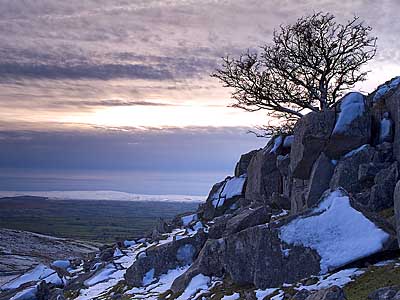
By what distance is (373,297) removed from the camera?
1597 centimetres

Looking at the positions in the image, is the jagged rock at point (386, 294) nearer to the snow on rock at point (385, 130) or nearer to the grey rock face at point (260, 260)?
the grey rock face at point (260, 260)

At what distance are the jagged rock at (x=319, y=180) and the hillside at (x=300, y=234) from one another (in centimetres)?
6

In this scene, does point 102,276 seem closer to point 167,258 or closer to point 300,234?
point 167,258

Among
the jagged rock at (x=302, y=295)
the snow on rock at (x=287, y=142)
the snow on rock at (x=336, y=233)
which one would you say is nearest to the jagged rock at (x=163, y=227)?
the snow on rock at (x=287, y=142)

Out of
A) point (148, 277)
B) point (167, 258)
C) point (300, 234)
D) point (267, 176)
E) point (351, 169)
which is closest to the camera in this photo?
point (300, 234)

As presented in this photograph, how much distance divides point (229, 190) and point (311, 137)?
1689cm

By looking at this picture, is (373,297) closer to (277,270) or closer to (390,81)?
(277,270)

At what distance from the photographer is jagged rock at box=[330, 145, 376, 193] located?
90.1ft

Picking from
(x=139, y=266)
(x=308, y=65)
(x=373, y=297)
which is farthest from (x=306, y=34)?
(x=373, y=297)

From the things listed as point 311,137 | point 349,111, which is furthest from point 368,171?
point 349,111

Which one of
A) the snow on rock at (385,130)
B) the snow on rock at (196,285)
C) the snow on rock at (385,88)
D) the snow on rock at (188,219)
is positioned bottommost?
the snow on rock at (196,285)

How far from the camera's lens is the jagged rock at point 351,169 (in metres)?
27.5

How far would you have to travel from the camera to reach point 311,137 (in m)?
29.8

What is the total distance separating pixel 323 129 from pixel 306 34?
1434 centimetres
